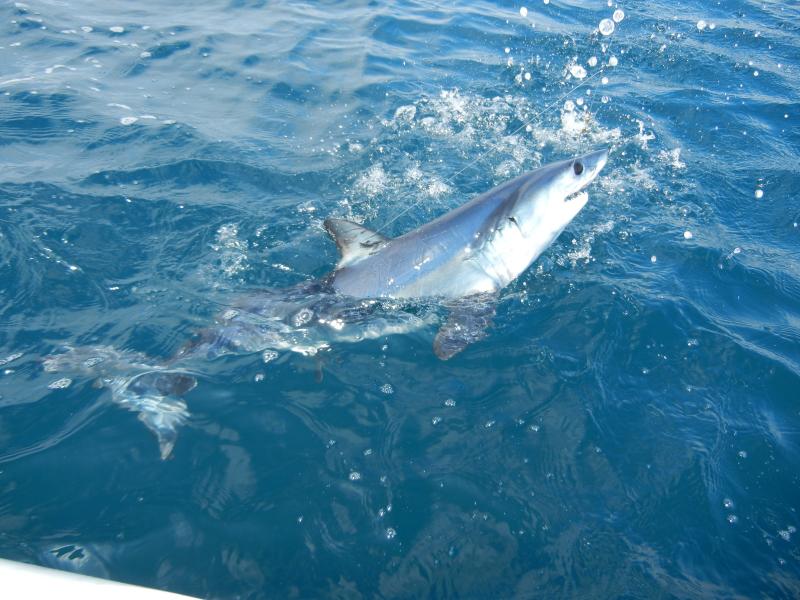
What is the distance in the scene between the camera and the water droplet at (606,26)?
11.4 m

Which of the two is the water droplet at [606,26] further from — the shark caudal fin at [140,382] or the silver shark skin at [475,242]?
the shark caudal fin at [140,382]

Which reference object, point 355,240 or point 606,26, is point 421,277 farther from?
point 606,26

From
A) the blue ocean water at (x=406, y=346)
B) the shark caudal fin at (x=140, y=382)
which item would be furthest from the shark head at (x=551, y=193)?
the shark caudal fin at (x=140, y=382)

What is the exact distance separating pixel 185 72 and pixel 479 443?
31.0ft

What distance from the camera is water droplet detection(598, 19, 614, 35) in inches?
451

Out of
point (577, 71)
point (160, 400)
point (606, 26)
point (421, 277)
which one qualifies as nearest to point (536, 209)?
point (421, 277)

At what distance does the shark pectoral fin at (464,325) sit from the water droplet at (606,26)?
376 inches

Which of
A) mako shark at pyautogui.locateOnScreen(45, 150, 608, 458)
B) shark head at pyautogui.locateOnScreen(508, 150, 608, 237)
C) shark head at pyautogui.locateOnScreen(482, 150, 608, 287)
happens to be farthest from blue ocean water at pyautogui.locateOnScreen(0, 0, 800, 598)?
shark head at pyautogui.locateOnScreen(508, 150, 608, 237)

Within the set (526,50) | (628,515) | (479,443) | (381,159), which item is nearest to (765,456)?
(628,515)

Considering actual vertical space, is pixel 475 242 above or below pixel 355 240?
above

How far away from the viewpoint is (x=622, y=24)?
464 inches

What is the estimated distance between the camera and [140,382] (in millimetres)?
4270

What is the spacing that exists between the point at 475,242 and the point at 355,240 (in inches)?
46.5

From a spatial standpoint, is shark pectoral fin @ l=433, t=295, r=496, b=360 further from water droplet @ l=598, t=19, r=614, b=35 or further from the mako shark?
Answer: water droplet @ l=598, t=19, r=614, b=35
